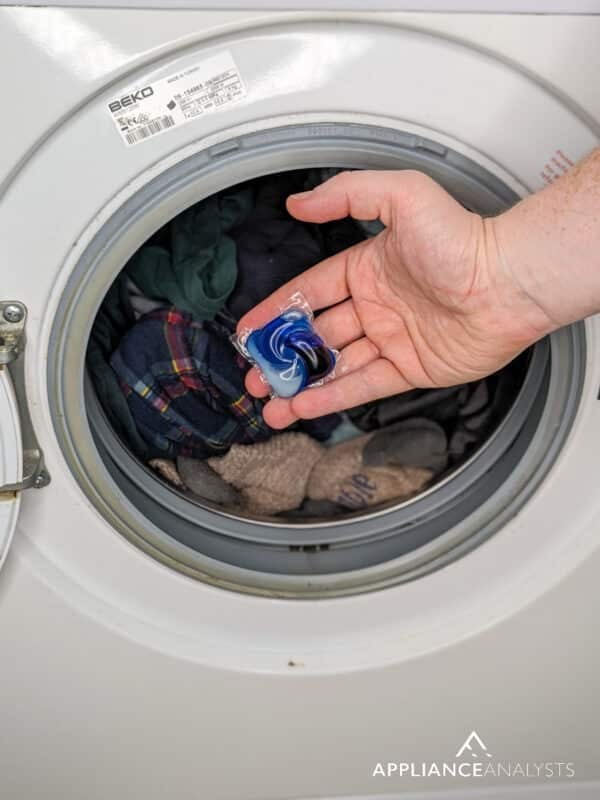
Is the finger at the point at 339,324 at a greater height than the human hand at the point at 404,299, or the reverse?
the finger at the point at 339,324

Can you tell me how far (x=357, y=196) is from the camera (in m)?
0.65

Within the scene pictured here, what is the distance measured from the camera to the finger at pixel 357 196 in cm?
63

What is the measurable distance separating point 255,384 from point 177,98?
326 mm

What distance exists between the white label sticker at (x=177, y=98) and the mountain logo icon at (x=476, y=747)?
70cm

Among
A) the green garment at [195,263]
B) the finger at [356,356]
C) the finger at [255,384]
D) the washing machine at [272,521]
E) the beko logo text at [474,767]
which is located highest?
the green garment at [195,263]

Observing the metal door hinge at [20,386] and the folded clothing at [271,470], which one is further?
the folded clothing at [271,470]

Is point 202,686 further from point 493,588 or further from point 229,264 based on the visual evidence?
point 229,264

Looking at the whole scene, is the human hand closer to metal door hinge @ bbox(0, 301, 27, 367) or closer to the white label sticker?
the white label sticker

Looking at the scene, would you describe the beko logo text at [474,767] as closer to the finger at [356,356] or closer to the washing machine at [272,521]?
the washing machine at [272,521]

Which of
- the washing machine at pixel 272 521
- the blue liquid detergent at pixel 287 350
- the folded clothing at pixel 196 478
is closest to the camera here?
the washing machine at pixel 272 521

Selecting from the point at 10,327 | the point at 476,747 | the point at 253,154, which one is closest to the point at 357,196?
the point at 253,154

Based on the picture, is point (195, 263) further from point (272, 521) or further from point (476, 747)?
point (476, 747)

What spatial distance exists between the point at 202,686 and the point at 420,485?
34cm

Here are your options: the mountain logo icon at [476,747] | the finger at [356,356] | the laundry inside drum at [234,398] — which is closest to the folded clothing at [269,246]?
the laundry inside drum at [234,398]
